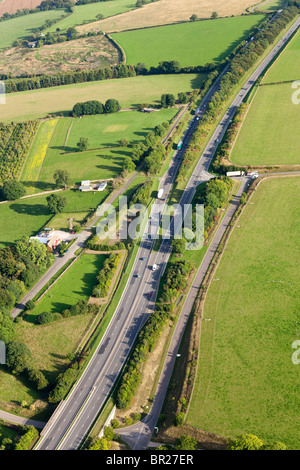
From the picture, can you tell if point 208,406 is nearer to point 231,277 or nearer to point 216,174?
point 231,277

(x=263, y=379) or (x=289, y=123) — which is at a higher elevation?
(x=289, y=123)

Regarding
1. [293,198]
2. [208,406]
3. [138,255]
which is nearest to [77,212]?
[138,255]

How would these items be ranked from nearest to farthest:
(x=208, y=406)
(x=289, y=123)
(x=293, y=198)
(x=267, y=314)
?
(x=208, y=406)
(x=267, y=314)
(x=293, y=198)
(x=289, y=123)

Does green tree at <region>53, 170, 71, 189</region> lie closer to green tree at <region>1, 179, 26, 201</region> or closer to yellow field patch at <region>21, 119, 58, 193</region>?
yellow field patch at <region>21, 119, 58, 193</region>

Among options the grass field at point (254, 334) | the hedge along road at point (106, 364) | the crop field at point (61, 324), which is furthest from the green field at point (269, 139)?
the crop field at point (61, 324)

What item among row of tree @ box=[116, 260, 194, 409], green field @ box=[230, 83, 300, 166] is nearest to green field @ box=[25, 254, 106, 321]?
row of tree @ box=[116, 260, 194, 409]
